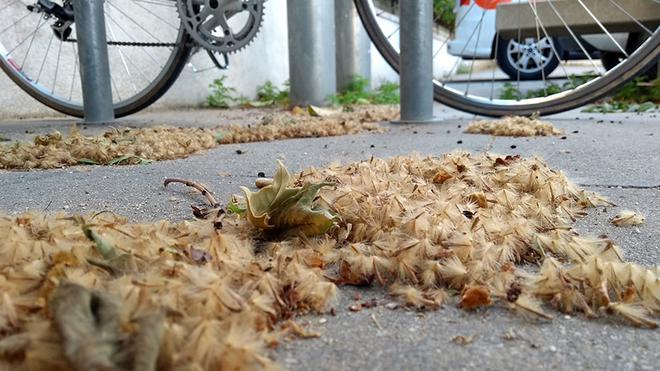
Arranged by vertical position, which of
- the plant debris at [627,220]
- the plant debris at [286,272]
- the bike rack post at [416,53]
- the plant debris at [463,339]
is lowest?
the plant debris at [627,220]

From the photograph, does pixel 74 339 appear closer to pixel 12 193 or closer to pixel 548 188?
pixel 548 188

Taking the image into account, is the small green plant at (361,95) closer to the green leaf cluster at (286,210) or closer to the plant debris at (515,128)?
the plant debris at (515,128)

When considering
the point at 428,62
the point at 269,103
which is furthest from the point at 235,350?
the point at 269,103

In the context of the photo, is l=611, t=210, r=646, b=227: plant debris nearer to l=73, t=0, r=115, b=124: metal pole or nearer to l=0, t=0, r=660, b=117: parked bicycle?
l=0, t=0, r=660, b=117: parked bicycle

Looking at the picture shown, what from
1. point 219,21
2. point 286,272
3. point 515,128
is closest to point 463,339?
point 286,272

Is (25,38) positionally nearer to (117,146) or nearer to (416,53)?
(117,146)

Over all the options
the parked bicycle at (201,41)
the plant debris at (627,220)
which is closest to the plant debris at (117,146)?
the parked bicycle at (201,41)
